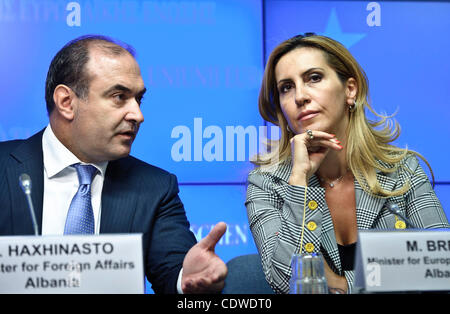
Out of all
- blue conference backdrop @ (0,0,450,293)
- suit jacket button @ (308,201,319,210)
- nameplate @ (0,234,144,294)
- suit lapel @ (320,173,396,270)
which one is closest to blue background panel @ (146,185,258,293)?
blue conference backdrop @ (0,0,450,293)

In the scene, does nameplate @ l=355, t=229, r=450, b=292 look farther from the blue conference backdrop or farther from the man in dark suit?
the blue conference backdrop

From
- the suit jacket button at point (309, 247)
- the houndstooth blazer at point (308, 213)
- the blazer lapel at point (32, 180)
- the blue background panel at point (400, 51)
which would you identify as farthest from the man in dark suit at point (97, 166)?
the blue background panel at point (400, 51)

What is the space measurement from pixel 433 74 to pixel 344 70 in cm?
117

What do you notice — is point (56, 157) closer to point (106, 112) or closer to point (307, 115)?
point (106, 112)

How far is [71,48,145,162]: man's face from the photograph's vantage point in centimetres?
190

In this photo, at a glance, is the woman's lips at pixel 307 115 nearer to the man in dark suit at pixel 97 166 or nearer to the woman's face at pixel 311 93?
the woman's face at pixel 311 93

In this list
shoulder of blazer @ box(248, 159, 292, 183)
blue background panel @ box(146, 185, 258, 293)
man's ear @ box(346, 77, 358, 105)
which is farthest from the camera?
blue background panel @ box(146, 185, 258, 293)

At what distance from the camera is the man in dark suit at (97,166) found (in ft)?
5.84

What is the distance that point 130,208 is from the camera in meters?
1.87

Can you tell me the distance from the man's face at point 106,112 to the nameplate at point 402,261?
101cm

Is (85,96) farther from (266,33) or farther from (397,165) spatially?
(266,33)

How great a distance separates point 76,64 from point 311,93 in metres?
0.90

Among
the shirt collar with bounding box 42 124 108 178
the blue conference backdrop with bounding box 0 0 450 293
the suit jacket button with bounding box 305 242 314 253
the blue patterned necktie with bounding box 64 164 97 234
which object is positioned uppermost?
the blue conference backdrop with bounding box 0 0 450 293

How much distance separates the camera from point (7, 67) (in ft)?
9.37
